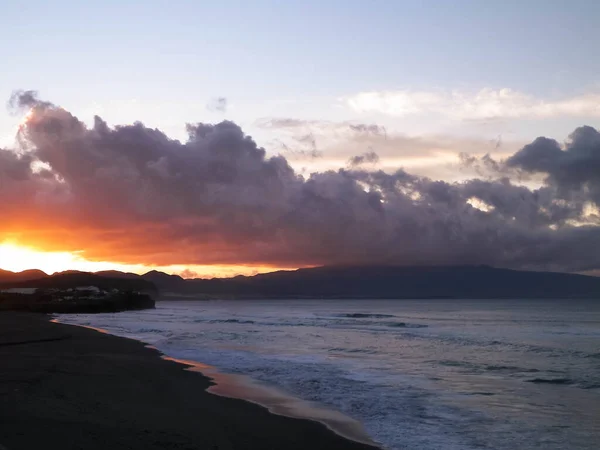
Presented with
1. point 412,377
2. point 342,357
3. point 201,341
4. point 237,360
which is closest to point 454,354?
point 342,357

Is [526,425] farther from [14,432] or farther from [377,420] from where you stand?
[14,432]

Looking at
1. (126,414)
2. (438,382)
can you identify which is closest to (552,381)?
(438,382)

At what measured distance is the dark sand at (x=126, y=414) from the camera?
32.3 ft

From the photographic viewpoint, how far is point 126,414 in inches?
480

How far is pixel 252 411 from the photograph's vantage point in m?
14.5

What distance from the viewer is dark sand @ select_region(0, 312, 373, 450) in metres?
9.84

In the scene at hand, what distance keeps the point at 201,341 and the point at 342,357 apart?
38.5 ft

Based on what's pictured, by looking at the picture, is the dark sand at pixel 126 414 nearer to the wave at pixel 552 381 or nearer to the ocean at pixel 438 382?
the ocean at pixel 438 382

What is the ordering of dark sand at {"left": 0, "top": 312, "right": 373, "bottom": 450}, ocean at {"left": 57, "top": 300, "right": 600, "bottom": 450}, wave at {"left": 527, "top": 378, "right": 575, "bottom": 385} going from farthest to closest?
wave at {"left": 527, "top": 378, "right": 575, "bottom": 385} < ocean at {"left": 57, "top": 300, "right": 600, "bottom": 450} < dark sand at {"left": 0, "top": 312, "right": 373, "bottom": 450}

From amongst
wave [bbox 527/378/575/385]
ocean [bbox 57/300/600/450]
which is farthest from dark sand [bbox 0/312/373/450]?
wave [bbox 527/378/575/385]

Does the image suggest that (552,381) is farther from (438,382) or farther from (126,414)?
(126,414)

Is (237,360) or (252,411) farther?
(237,360)

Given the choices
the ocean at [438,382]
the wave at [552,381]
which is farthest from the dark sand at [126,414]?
the wave at [552,381]

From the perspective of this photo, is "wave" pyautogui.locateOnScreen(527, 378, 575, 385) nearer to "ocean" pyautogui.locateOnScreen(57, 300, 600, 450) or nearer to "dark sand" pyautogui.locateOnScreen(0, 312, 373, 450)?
"ocean" pyautogui.locateOnScreen(57, 300, 600, 450)
